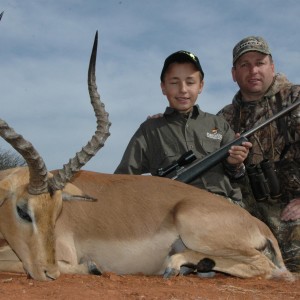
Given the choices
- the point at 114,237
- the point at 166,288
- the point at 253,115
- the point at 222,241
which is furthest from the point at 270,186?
the point at 166,288

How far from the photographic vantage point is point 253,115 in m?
8.45

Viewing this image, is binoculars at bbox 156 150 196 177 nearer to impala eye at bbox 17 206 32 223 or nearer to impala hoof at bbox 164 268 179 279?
impala hoof at bbox 164 268 179 279

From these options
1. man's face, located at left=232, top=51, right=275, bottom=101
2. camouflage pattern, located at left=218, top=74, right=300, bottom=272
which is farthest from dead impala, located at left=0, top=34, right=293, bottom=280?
man's face, located at left=232, top=51, right=275, bottom=101

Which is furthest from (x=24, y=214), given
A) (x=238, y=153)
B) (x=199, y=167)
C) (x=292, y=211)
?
(x=292, y=211)

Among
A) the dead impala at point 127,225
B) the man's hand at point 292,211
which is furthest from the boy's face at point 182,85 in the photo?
the man's hand at point 292,211

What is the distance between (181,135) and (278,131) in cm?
179

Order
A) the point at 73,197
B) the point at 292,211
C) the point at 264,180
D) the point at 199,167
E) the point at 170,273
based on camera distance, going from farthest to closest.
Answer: the point at 292,211 → the point at 264,180 → the point at 199,167 → the point at 73,197 → the point at 170,273

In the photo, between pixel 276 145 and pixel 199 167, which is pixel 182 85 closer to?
pixel 199 167

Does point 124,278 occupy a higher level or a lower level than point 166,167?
lower

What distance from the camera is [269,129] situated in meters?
8.28

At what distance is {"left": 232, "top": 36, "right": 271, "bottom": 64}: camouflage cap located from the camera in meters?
8.23

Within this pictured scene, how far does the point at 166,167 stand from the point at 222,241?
170 centimetres

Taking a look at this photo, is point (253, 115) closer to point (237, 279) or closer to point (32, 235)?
point (237, 279)

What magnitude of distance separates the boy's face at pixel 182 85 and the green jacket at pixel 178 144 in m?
0.12
